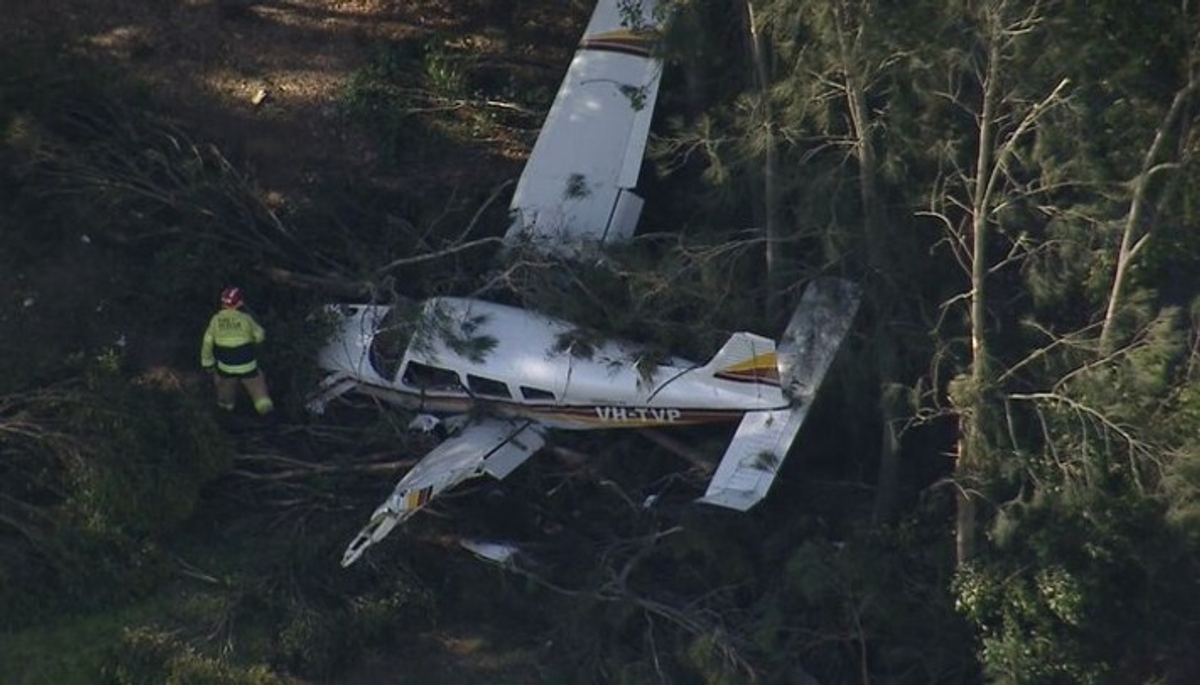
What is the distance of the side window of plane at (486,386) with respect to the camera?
2048 cm

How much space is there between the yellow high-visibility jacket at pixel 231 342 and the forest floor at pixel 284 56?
2.75 m

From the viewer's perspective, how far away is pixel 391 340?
68.1 feet

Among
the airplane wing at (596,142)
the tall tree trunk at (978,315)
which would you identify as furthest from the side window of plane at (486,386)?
the tall tree trunk at (978,315)

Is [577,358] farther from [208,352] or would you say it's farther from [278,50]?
[278,50]

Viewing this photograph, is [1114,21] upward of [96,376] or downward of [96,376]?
upward

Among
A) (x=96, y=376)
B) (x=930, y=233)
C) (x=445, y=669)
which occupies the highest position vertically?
(x=930, y=233)

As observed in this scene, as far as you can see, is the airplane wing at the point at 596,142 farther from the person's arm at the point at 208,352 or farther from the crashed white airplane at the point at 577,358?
the person's arm at the point at 208,352

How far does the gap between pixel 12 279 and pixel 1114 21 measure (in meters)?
11.4

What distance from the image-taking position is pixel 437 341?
2055 cm

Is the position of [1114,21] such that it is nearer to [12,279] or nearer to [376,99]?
[376,99]

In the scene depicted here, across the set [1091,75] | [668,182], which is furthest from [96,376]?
[1091,75]

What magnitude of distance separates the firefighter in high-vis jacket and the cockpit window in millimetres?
1134

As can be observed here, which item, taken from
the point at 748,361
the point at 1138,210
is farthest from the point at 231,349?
the point at 1138,210

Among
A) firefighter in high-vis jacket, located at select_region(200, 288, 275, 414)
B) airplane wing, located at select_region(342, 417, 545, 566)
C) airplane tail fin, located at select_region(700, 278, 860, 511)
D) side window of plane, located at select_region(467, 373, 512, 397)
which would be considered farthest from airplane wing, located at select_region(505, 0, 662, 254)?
firefighter in high-vis jacket, located at select_region(200, 288, 275, 414)
